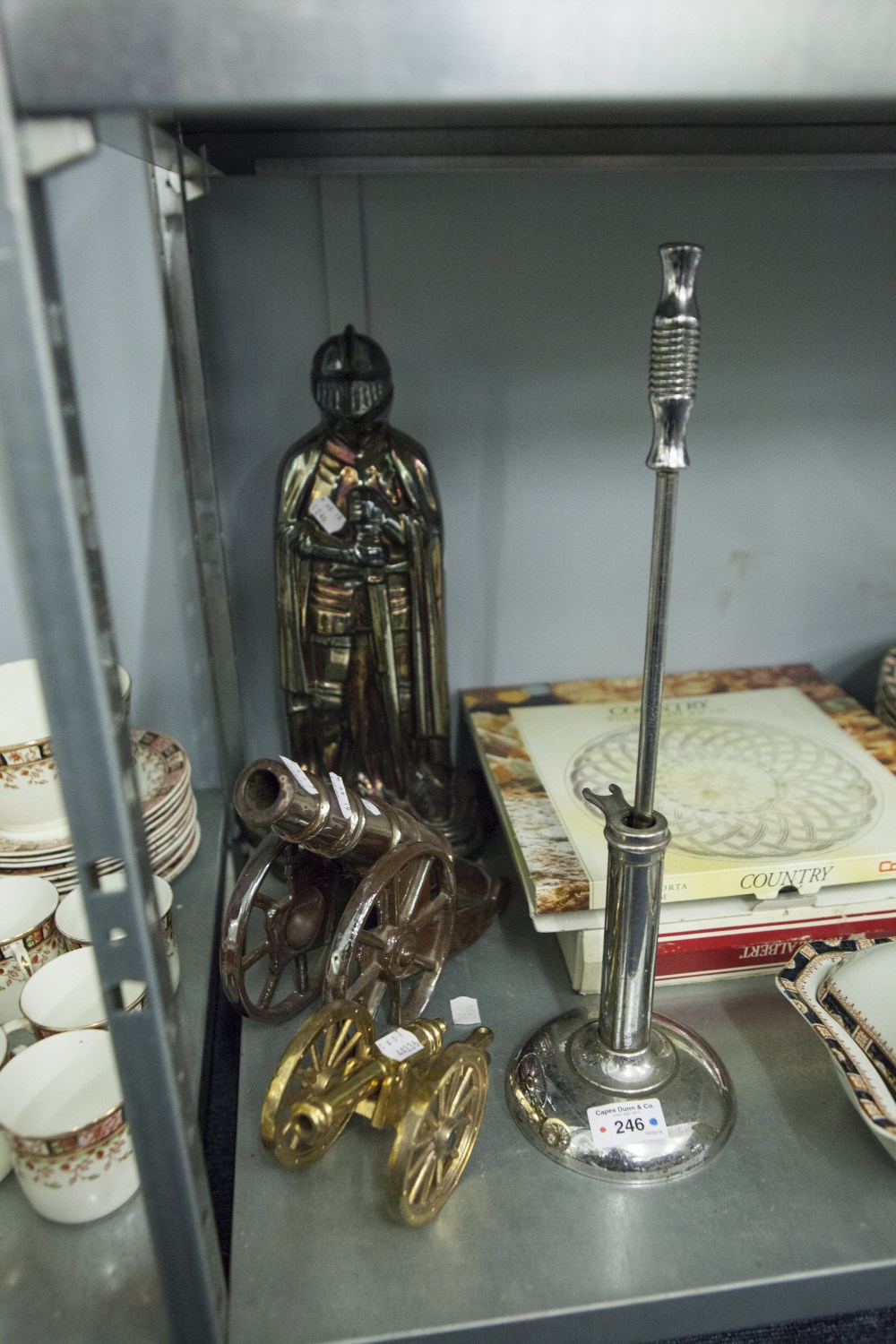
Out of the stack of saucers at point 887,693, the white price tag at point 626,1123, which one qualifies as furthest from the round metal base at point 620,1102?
the stack of saucers at point 887,693

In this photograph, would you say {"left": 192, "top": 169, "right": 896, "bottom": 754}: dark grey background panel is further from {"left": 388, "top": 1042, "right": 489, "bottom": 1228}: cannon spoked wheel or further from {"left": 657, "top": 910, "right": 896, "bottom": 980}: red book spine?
{"left": 388, "top": 1042, "right": 489, "bottom": 1228}: cannon spoked wheel

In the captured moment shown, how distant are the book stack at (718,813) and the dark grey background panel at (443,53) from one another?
583mm

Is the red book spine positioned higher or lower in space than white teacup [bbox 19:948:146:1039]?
lower

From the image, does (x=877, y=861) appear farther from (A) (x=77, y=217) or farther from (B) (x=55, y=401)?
(A) (x=77, y=217)

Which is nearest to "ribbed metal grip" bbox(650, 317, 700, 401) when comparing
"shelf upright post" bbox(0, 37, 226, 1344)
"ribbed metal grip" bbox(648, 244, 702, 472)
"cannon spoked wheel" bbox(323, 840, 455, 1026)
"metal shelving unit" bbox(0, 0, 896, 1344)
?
"ribbed metal grip" bbox(648, 244, 702, 472)

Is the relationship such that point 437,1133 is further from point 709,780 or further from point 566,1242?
point 709,780

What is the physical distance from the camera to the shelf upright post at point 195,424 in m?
0.88

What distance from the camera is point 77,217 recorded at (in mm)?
908

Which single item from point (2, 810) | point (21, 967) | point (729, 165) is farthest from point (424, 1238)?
point (729, 165)

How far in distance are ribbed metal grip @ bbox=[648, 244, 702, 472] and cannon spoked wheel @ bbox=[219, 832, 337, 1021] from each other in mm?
460

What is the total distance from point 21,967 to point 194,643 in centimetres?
39

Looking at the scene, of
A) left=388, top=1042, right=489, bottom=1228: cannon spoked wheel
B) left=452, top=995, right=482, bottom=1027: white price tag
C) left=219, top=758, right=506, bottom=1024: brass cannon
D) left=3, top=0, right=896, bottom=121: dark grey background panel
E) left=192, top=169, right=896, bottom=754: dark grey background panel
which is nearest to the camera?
left=3, top=0, right=896, bottom=121: dark grey background panel

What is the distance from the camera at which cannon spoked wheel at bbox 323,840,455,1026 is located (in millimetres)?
755

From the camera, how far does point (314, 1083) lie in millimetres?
697
